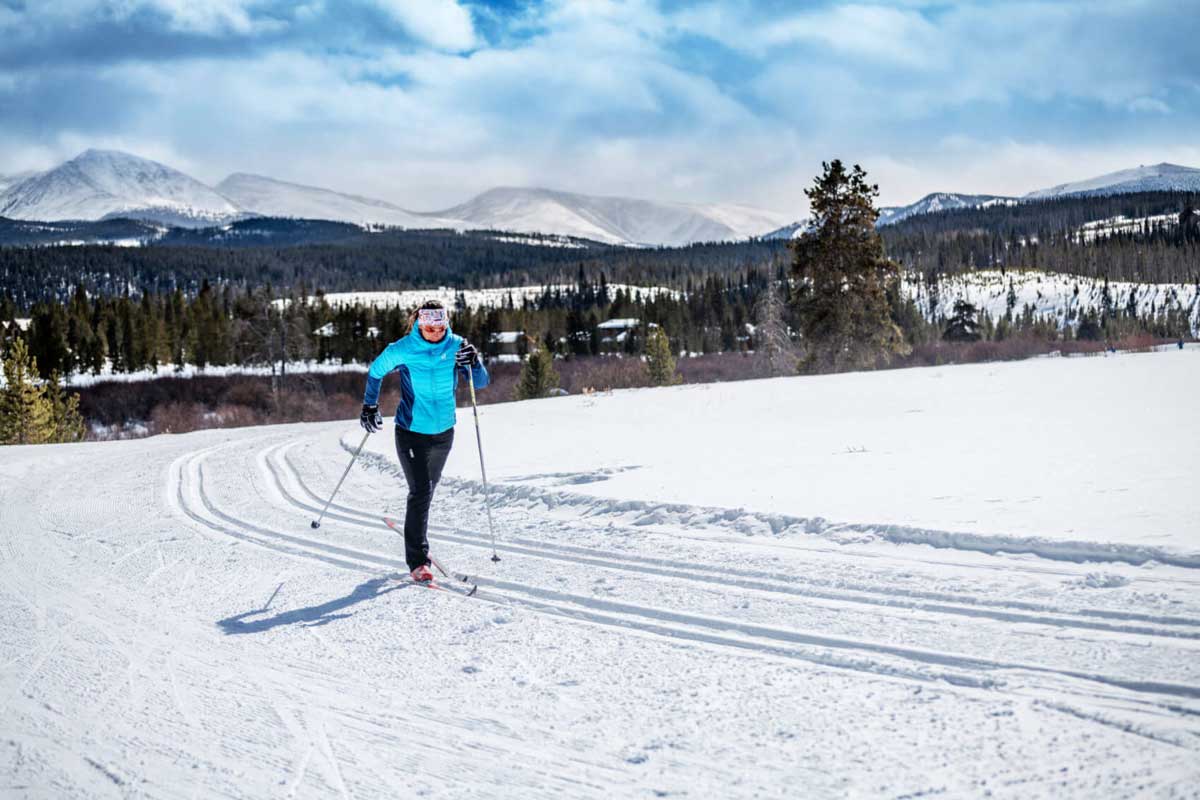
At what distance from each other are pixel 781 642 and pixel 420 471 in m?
3.50

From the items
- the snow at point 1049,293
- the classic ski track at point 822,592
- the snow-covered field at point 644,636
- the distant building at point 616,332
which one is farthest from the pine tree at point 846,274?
the snow at point 1049,293

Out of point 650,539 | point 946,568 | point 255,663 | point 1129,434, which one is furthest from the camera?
point 1129,434

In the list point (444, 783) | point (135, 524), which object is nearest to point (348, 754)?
point (444, 783)

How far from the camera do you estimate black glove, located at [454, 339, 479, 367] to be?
22.4 feet

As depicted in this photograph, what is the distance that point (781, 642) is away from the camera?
459cm

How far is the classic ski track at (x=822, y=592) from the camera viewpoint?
173 inches

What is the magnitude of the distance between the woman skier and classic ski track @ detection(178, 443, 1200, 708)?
764 mm

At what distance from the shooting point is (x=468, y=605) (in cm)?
568

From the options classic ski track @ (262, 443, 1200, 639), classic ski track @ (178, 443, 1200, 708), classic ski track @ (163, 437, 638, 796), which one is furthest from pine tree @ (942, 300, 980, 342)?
classic ski track @ (178, 443, 1200, 708)

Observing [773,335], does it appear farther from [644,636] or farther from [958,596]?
[644,636]

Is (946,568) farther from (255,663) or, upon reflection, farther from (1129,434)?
(1129,434)

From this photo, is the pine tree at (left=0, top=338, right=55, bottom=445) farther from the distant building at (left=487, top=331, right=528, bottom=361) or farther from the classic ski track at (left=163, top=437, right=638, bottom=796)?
the distant building at (left=487, top=331, right=528, bottom=361)

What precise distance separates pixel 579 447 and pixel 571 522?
5381 mm

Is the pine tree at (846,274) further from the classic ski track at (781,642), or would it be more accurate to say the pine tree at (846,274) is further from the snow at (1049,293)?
the snow at (1049,293)
